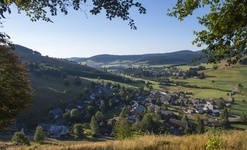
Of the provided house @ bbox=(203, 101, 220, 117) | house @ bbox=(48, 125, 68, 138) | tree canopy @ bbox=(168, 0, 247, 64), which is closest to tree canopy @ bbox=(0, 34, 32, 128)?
tree canopy @ bbox=(168, 0, 247, 64)

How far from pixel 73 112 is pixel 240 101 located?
9659 centimetres

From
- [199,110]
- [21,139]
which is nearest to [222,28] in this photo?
[21,139]

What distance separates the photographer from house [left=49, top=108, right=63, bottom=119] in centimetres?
13875

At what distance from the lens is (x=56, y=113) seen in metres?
143

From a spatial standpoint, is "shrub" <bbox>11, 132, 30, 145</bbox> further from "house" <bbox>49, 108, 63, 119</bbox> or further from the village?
"house" <bbox>49, 108, 63, 119</bbox>

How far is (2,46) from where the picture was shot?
815 inches

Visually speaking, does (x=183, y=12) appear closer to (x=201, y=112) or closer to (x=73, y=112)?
(x=73, y=112)

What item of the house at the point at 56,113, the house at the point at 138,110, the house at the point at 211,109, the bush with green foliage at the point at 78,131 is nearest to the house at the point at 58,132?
the bush with green foliage at the point at 78,131

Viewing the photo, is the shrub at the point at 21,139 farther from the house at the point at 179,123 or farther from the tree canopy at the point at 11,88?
the house at the point at 179,123

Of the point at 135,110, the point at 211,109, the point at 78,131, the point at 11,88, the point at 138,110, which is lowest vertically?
the point at 211,109

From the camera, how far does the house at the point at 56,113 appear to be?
455 ft

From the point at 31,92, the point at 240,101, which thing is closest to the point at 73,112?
the point at 240,101

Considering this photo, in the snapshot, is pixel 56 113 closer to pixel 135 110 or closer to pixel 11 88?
pixel 135 110

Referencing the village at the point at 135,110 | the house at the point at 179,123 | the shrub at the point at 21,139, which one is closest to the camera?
the shrub at the point at 21,139
